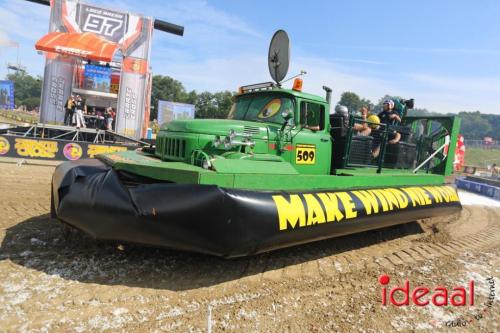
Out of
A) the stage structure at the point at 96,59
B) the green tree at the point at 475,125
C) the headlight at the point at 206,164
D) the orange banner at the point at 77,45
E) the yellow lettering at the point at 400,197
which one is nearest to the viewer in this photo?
the headlight at the point at 206,164

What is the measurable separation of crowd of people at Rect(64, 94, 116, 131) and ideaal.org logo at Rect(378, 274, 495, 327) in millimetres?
13175

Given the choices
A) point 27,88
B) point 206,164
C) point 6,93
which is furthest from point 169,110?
point 27,88

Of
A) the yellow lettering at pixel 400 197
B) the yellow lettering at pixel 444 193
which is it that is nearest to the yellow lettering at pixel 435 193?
the yellow lettering at pixel 444 193

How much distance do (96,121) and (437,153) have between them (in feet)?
45.5

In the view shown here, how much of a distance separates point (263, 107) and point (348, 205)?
1860 mm

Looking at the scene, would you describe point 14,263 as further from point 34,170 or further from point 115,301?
point 34,170

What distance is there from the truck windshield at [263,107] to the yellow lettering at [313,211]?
4.31 ft

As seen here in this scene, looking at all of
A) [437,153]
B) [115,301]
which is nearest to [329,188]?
[115,301]

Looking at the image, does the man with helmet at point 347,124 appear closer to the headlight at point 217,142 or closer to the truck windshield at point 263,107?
the truck windshield at point 263,107

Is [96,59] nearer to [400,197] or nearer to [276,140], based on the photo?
[276,140]

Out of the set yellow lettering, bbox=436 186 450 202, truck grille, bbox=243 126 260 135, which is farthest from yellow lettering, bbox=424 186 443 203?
truck grille, bbox=243 126 260 135

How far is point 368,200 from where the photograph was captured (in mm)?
5121

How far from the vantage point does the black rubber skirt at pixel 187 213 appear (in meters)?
3.54

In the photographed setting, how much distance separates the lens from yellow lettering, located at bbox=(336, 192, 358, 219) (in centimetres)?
472
